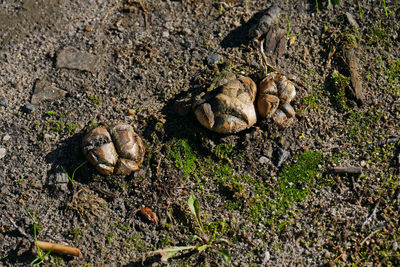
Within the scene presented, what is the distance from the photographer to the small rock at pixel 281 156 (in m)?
3.03

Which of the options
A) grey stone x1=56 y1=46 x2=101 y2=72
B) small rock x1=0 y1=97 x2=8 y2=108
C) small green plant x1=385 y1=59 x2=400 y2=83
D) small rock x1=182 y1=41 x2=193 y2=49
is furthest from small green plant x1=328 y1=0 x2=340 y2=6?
small rock x1=0 y1=97 x2=8 y2=108

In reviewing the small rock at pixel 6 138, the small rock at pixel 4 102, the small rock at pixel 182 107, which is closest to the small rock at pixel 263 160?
the small rock at pixel 182 107

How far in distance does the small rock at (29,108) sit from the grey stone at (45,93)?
0.04 metres

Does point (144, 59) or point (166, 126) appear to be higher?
point (144, 59)

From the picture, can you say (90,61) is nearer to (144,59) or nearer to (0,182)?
(144,59)

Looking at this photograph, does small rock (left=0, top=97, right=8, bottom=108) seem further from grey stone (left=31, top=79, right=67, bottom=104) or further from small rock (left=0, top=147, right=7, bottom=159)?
small rock (left=0, top=147, right=7, bottom=159)

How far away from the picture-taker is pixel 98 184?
292cm

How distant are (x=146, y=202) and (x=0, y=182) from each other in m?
0.99

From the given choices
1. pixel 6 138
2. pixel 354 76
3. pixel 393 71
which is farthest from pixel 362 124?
pixel 6 138

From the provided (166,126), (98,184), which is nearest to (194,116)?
(166,126)

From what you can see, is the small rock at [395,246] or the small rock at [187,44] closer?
the small rock at [395,246]

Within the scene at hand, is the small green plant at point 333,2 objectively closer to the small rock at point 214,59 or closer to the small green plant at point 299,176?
the small rock at point 214,59

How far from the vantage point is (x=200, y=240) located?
2.79 meters

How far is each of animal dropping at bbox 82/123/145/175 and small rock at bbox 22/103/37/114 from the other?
1.84 feet
